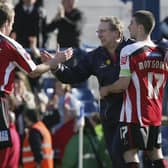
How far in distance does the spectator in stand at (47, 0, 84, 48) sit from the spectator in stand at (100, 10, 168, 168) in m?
4.98

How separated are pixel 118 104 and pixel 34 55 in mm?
3567

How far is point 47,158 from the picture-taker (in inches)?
533

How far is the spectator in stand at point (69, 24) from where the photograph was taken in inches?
589

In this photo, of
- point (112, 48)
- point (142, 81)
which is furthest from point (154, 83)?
point (112, 48)

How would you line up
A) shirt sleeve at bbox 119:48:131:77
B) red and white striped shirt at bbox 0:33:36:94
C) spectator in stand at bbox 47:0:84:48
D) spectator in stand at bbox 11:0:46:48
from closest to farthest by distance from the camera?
1. red and white striped shirt at bbox 0:33:36:94
2. shirt sleeve at bbox 119:48:131:77
3. spectator in stand at bbox 11:0:46:48
4. spectator in stand at bbox 47:0:84:48

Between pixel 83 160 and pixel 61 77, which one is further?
pixel 83 160

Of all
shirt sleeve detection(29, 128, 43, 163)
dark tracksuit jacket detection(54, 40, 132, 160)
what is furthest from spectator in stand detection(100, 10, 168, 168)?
shirt sleeve detection(29, 128, 43, 163)

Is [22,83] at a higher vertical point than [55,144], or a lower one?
higher

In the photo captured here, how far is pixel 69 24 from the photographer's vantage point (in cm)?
1496

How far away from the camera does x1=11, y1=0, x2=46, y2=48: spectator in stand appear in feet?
48.7

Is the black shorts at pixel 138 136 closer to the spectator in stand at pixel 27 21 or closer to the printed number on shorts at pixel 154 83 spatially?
the printed number on shorts at pixel 154 83

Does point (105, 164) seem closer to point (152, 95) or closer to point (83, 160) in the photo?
point (83, 160)

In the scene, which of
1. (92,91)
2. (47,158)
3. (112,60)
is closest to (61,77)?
(112,60)

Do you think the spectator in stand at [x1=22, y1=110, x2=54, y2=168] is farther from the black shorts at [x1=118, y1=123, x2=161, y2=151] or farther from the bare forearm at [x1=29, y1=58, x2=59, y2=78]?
A: the bare forearm at [x1=29, y1=58, x2=59, y2=78]
